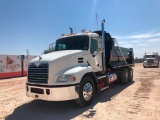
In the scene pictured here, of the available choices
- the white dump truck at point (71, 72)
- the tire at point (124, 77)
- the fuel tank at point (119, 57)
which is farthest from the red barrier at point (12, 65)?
the tire at point (124, 77)

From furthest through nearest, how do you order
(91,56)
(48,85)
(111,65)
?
(111,65), (91,56), (48,85)

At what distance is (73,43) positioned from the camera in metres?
8.20

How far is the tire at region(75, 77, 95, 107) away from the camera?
6637 mm

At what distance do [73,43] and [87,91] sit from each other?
7.89 ft

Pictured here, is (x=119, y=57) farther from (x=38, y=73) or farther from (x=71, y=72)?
(x=38, y=73)

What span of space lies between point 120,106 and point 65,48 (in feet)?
11.6

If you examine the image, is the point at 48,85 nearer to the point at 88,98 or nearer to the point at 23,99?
the point at 88,98

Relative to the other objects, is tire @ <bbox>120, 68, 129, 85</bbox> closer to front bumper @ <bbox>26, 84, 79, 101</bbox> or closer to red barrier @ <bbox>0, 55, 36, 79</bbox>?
front bumper @ <bbox>26, 84, 79, 101</bbox>

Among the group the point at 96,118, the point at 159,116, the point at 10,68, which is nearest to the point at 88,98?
the point at 96,118

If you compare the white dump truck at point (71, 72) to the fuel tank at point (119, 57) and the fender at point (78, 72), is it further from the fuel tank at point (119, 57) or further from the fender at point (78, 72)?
the fuel tank at point (119, 57)

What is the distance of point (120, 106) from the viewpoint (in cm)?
684

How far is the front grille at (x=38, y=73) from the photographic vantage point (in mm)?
6309

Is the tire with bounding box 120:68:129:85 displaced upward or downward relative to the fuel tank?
downward

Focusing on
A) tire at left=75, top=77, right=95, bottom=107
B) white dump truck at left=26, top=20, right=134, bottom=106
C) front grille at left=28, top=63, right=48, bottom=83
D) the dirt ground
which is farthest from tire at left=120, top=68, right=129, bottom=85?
front grille at left=28, top=63, right=48, bottom=83
